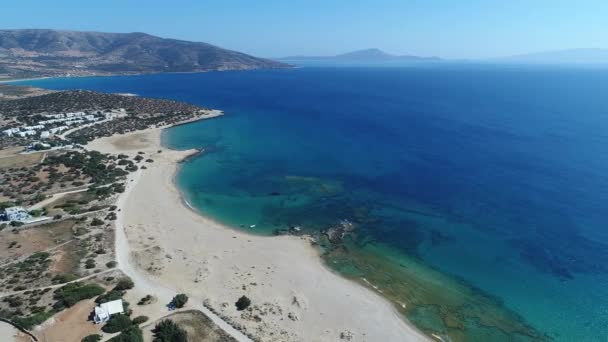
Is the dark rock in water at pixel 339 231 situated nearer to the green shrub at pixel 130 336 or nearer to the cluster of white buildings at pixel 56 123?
the green shrub at pixel 130 336

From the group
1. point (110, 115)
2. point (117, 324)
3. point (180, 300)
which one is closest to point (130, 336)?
point (117, 324)

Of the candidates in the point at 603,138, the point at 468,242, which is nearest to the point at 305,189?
the point at 468,242

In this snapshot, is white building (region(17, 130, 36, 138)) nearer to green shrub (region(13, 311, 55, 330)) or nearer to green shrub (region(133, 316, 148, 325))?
green shrub (region(13, 311, 55, 330))

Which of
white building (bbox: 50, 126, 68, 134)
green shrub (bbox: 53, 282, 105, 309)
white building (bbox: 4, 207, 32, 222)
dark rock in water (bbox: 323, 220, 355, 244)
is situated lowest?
dark rock in water (bbox: 323, 220, 355, 244)

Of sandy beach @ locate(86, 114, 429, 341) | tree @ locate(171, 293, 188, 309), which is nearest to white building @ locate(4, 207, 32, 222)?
sandy beach @ locate(86, 114, 429, 341)

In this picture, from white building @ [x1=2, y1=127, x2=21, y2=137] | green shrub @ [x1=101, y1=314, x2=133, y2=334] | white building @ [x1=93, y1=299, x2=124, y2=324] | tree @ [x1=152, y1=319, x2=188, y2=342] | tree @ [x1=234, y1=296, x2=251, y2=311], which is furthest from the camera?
white building @ [x1=2, y1=127, x2=21, y2=137]

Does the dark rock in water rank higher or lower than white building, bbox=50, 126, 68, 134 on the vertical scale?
lower

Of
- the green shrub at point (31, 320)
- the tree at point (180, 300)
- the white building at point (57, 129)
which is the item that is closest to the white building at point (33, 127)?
the white building at point (57, 129)

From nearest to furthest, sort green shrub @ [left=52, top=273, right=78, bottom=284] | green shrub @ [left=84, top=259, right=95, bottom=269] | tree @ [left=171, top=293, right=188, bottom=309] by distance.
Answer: tree @ [left=171, top=293, right=188, bottom=309] < green shrub @ [left=52, top=273, right=78, bottom=284] < green shrub @ [left=84, top=259, right=95, bottom=269]
